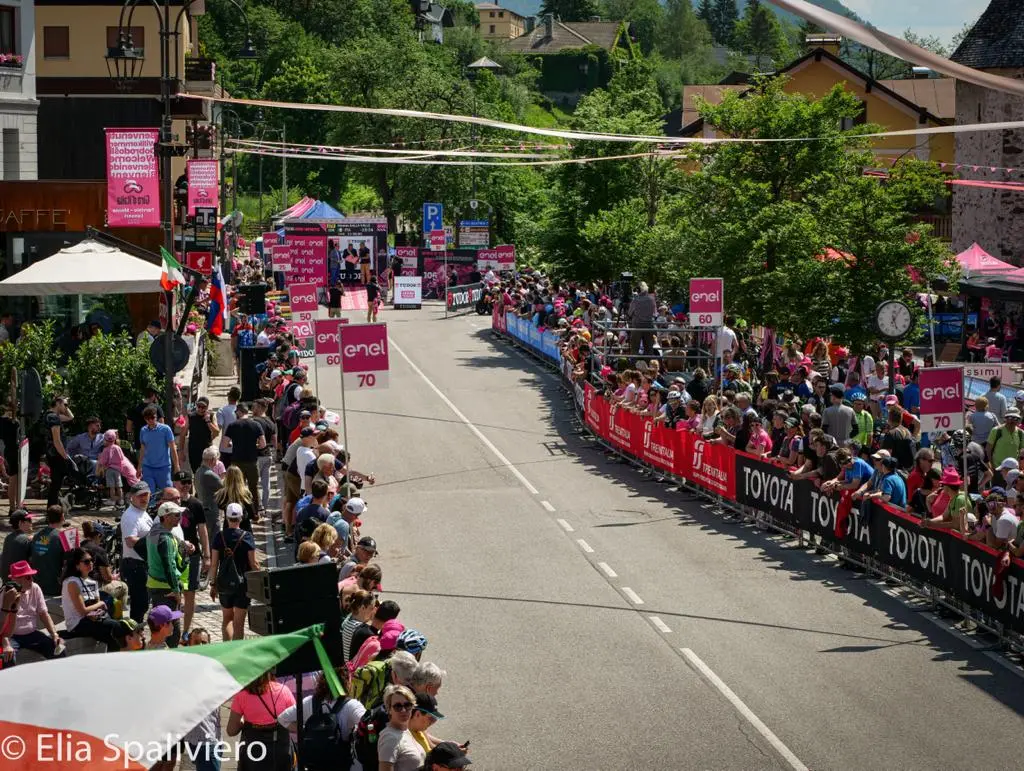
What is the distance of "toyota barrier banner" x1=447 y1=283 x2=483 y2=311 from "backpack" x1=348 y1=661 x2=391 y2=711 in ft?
156

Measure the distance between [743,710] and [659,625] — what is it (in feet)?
10.2

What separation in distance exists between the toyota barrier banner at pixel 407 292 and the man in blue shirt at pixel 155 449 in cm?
3786

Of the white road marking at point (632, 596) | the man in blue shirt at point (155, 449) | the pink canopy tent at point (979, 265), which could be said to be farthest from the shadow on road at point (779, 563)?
the pink canopy tent at point (979, 265)

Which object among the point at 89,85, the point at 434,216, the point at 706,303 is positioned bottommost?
the point at 706,303

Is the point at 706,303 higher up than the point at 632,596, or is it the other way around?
the point at 706,303

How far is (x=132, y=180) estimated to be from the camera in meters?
28.2

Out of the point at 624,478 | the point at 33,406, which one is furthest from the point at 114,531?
the point at 624,478

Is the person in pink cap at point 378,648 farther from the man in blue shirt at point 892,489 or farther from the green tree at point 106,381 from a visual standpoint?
the green tree at point 106,381

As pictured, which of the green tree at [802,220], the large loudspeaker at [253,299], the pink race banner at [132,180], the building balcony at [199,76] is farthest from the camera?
the building balcony at [199,76]

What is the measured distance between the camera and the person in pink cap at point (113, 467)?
2088 centimetres

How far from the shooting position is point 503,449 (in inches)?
1171

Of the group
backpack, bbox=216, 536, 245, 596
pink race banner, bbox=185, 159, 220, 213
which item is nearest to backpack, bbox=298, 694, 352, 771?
backpack, bbox=216, 536, 245, 596

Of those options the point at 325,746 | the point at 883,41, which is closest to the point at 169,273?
the point at 325,746

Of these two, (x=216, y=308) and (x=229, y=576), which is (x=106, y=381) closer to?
(x=229, y=576)
